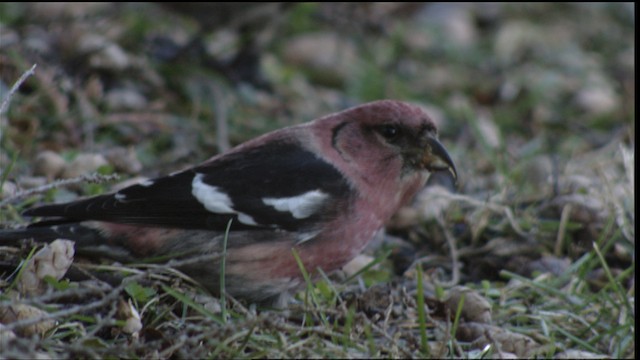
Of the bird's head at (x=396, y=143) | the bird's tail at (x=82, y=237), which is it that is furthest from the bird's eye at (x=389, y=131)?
the bird's tail at (x=82, y=237)

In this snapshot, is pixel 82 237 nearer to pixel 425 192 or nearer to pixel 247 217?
pixel 247 217

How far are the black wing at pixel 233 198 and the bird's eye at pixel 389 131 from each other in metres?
0.22

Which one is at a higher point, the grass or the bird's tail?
the bird's tail

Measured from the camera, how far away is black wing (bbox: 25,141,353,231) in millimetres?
3066

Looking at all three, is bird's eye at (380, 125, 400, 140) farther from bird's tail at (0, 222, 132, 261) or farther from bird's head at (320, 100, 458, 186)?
bird's tail at (0, 222, 132, 261)

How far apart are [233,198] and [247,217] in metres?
0.07

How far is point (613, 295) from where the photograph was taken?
11.7 feet

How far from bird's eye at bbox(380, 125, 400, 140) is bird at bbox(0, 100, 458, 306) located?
106 mm

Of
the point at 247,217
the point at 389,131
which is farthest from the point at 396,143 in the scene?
the point at 247,217

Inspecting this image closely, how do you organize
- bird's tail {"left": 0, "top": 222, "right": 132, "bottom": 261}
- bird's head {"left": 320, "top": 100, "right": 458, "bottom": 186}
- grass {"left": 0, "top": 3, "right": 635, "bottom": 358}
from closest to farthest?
grass {"left": 0, "top": 3, "right": 635, "bottom": 358}, bird's tail {"left": 0, "top": 222, "right": 132, "bottom": 261}, bird's head {"left": 320, "top": 100, "right": 458, "bottom": 186}

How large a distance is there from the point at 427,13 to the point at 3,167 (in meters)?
4.02

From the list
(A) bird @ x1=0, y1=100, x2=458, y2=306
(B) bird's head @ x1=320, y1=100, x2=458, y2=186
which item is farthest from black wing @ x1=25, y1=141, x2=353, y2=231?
(B) bird's head @ x1=320, y1=100, x2=458, y2=186

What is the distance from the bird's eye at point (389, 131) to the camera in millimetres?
3352

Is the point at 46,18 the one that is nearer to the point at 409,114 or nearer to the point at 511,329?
the point at 409,114
